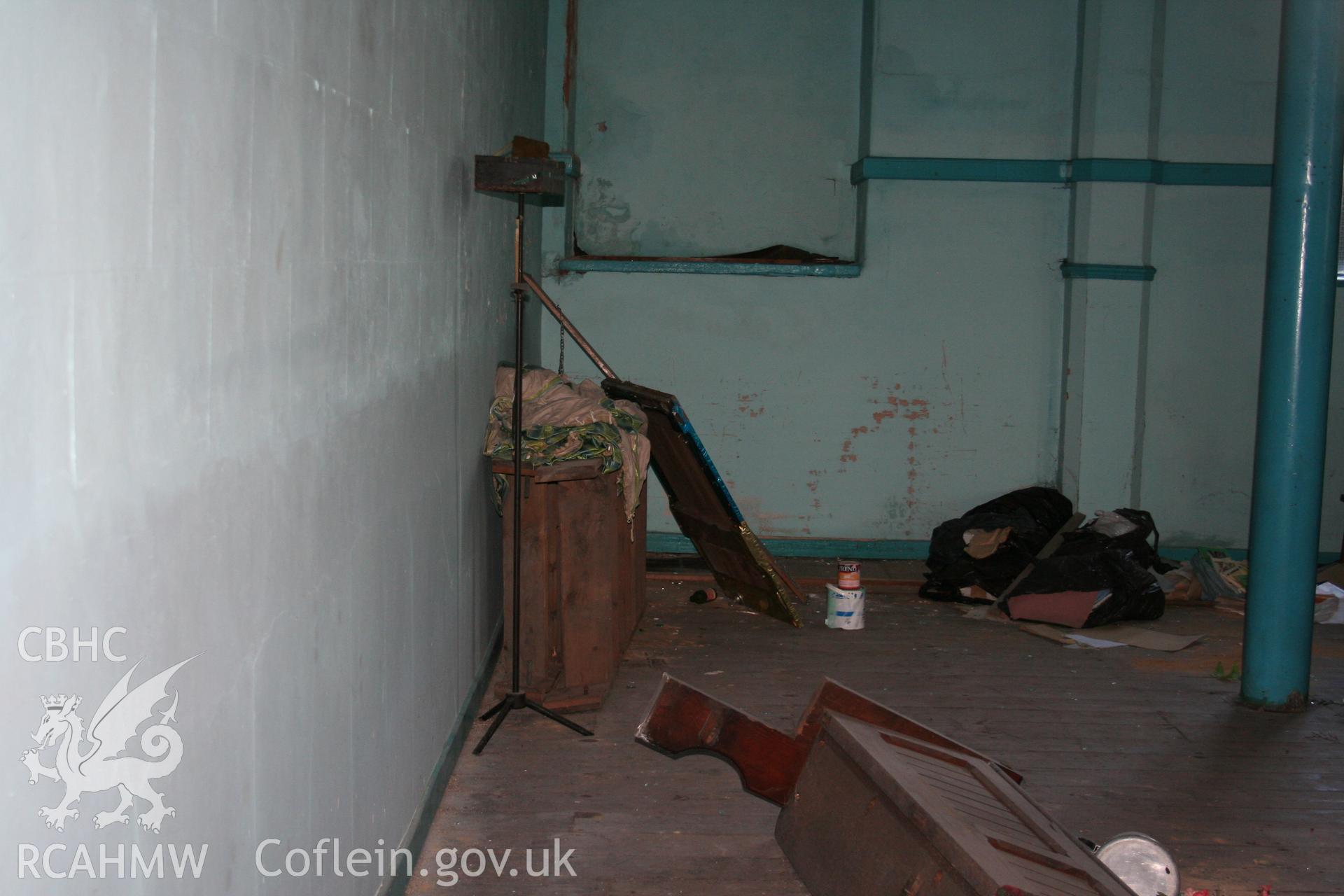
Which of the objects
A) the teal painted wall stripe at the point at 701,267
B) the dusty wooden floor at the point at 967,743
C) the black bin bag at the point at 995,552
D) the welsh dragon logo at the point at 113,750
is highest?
the teal painted wall stripe at the point at 701,267

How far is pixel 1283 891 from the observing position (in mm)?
2924

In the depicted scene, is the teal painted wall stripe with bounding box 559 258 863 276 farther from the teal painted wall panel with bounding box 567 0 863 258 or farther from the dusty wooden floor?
the dusty wooden floor

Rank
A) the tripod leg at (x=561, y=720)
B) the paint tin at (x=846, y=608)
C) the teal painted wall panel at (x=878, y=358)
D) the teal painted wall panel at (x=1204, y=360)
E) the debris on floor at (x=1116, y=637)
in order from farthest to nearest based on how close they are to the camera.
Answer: the teal painted wall panel at (x=878, y=358) < the teal painted wall panel at (x=1204, y=360) < the paint tin at (x=846, y=608) < the debris on floor at (x=1116, y=637) < the tripod leg at (x=561, y=720)

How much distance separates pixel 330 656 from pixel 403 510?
68cm

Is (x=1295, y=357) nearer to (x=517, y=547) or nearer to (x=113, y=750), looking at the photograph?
(x=517, y=547)

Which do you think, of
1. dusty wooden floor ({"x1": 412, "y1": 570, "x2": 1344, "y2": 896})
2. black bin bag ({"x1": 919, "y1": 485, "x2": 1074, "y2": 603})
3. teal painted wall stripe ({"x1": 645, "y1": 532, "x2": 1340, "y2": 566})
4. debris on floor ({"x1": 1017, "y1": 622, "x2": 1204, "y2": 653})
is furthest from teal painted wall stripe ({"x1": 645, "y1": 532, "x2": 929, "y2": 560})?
debris on floor ({"x1": 1017, "y1": 622, "x2": 1204, "y2": 653})

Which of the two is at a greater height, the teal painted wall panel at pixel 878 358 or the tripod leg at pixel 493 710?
the teal painted wall panel at pixel 878 358

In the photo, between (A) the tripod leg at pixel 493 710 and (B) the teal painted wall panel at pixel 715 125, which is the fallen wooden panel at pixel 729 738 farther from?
(B) the teal painted wall panel at pixel 715 125

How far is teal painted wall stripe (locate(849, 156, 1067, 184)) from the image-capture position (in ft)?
20.9

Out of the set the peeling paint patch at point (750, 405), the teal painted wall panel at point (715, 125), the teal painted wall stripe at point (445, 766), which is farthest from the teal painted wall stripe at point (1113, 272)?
the teal painted wall stripe at point (445, 766)

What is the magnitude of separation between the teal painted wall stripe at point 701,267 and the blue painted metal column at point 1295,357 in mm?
2558

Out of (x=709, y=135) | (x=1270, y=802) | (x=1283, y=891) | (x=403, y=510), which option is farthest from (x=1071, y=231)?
(x=403, y=510)

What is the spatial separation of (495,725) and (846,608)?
2050 millimetres

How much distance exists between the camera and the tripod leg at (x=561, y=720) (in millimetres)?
3814
